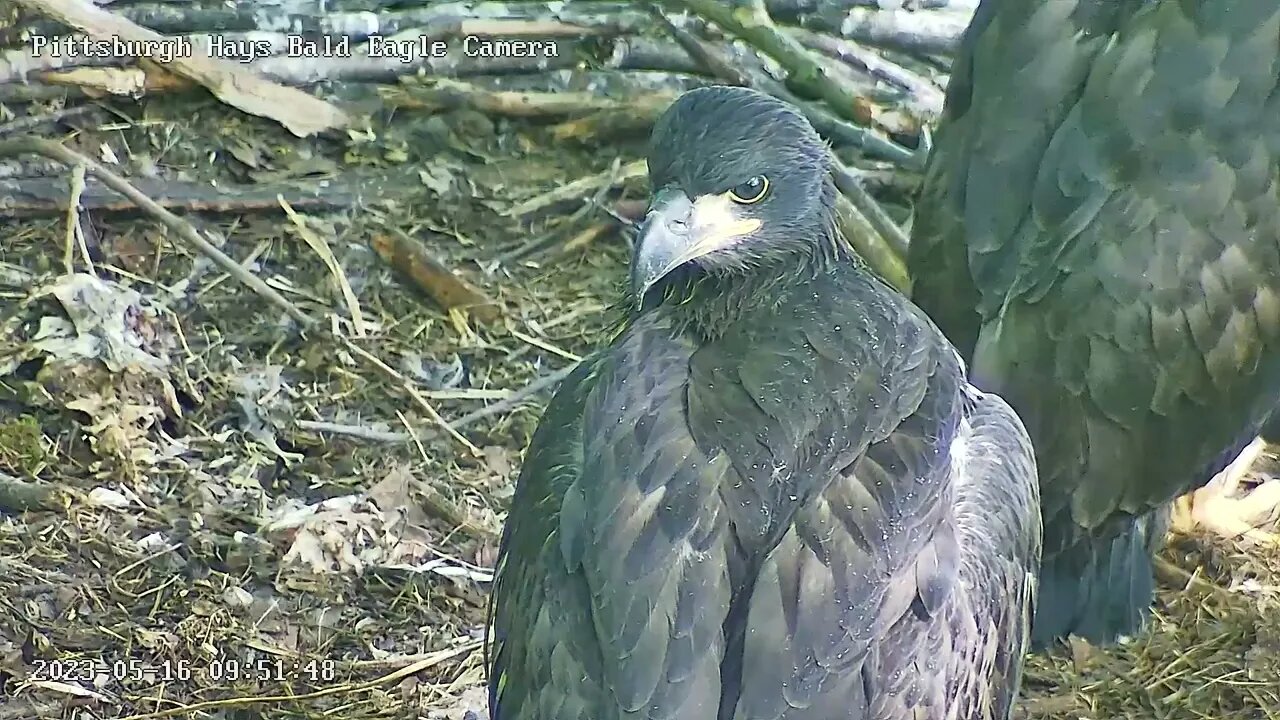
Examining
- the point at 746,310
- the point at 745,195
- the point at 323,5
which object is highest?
the point at 745,195

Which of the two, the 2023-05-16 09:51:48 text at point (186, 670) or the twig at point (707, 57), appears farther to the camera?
the twig at point (707, 57)

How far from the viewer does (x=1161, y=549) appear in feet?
15.0

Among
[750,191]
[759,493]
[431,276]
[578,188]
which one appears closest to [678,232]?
[750,191]

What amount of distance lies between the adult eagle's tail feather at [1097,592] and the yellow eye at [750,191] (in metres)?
1.53

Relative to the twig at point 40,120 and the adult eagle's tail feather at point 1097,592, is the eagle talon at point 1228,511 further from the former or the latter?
the twig at point 40,120

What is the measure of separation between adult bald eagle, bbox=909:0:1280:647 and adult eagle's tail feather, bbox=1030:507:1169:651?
7 centimetres

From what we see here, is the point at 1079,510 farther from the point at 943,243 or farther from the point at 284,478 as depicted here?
the point at 284,478

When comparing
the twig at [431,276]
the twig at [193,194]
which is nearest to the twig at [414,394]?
the twig at [431,276]

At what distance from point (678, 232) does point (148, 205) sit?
3.36m

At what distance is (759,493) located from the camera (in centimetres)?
266

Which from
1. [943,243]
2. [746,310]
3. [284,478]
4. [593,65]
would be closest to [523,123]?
[593,65]

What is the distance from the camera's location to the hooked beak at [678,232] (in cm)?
287

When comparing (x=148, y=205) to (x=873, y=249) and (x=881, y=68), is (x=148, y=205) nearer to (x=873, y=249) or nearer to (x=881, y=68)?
(x=873, y=249)

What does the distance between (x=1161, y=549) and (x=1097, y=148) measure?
1.51m
